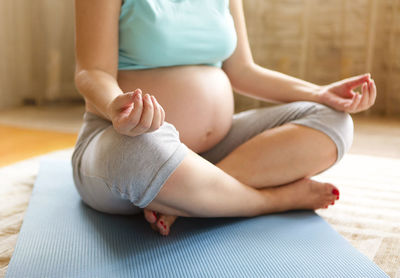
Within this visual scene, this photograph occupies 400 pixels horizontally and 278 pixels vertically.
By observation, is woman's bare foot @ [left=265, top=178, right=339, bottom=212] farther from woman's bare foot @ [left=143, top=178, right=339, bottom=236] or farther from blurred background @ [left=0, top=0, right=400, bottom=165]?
blurred background @ [left=0, top=0, right=400, bottom=165]

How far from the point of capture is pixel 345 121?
1.05 metres

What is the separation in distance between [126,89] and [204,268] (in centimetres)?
45

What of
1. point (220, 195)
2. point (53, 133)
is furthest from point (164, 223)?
point (53, 133)

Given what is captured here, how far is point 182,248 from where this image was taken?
0.86 m

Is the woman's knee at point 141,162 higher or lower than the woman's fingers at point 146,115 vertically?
lower

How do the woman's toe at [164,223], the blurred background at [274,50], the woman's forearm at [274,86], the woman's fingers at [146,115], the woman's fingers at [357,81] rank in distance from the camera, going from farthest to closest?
1. the blurred background at [274,50]
2. the woman's forearm at [274,86]
3. the woman's fingers at [357,81]
4. the woman's toe at [164,223]
5. the woman's fingers at [146,115]

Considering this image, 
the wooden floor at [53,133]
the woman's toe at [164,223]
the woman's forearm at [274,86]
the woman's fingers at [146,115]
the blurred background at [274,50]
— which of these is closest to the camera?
the woman's fingers at [146,115]

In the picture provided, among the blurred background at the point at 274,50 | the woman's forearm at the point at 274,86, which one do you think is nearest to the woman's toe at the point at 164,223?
the woman's forearm at the point at 274,86

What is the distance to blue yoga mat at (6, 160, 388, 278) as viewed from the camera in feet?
2.50

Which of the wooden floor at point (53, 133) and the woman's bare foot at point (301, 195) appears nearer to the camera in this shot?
the woman's bare foot at point (301, 195)

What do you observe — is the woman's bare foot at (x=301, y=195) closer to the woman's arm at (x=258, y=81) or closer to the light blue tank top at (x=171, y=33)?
the woman's arm at (x=258, y=81)

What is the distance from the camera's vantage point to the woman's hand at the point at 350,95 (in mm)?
989

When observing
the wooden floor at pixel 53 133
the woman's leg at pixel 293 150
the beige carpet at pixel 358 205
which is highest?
the woman's leg at pixel 293 150

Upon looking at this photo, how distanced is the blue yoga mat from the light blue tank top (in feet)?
1.20
